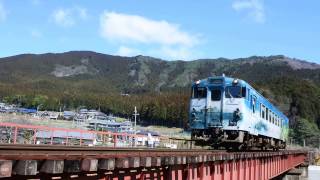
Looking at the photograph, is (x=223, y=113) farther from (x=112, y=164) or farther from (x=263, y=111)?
(x=112, y=164)

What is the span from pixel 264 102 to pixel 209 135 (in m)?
7.19

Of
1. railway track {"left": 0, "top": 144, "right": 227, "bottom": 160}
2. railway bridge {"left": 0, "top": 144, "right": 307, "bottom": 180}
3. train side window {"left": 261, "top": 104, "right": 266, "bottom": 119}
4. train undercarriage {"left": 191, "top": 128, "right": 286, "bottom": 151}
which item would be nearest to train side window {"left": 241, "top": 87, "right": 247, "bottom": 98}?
train undercarriage {"left": 191, "top": 128, "right": 286, "bottom": 151}

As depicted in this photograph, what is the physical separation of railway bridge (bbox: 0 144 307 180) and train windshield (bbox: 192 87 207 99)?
477cm

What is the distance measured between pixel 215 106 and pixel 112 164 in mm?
18428

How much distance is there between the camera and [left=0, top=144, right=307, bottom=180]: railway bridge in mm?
7720

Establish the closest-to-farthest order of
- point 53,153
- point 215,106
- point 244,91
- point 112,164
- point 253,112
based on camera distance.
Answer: point 112,164 → point 53,153 → point 244,91 → point 215,106 → point 253,112

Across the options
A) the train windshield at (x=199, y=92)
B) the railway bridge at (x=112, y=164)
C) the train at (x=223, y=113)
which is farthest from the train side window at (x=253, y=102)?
the railway bridge at (x=112, y=164)

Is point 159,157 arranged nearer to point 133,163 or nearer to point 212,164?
point 133,163

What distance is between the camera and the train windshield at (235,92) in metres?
27.5

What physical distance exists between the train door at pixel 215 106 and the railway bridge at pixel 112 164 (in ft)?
10.1

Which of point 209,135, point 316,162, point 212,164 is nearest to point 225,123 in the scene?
point 209,135

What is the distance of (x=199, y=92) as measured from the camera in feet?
94.4

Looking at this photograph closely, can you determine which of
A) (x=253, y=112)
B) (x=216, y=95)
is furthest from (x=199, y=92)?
(x=253, y=112)

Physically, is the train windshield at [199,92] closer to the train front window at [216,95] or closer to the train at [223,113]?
the train at [223,113]
